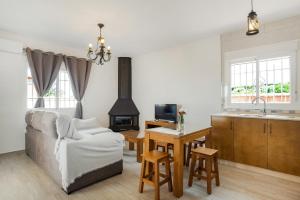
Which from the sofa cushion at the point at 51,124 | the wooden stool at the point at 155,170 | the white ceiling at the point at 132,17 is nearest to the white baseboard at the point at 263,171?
the wooden stool at the point at 155,170

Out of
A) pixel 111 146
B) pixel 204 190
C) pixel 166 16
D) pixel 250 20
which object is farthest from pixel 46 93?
pixel 250 20

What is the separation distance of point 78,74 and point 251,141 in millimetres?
4494

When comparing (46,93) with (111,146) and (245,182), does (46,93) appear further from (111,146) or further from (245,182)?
(245,182)

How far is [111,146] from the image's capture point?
9.20 feet

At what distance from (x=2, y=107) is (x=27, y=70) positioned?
987 mm

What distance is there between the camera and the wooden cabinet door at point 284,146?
104 inches

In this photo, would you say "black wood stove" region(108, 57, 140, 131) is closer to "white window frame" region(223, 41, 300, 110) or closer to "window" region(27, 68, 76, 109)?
"window" region(27, 68, 76, 109)

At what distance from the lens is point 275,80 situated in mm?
3359

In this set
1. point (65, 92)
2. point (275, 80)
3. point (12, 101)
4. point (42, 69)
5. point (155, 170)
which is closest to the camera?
point (155, 170)

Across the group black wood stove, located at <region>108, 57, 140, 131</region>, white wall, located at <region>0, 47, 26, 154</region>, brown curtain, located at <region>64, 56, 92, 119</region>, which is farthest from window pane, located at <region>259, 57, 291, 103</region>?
white wall, located at <region>0, 47, 26, 154</region>

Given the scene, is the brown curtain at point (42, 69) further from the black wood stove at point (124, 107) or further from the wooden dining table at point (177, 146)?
the wooden dining table at point (177, 146)

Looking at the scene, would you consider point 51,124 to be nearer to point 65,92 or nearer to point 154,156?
point 154,156

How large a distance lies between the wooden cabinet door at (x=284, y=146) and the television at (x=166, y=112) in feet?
7.16

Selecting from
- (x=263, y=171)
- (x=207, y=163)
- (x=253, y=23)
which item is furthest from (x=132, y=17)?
(x=263, y=171)
